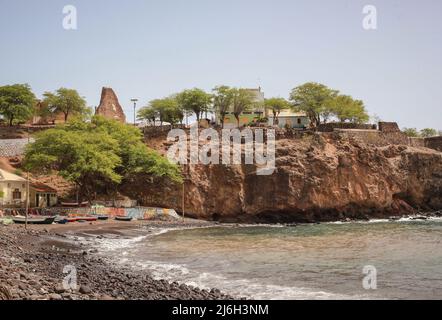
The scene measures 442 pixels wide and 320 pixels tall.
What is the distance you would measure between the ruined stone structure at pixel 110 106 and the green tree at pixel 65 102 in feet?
14.5

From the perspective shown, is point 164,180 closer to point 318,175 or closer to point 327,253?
point 318,175

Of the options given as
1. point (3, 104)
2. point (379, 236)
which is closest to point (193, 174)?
point (379, 236)

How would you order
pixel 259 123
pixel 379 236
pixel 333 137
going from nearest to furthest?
pixel 379 236 < pixel 333 137 < pixel 259 123

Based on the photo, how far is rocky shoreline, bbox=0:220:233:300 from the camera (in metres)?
15.2

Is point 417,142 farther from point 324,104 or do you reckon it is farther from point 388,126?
point 324,104

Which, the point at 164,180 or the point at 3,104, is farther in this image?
the point at 3,104

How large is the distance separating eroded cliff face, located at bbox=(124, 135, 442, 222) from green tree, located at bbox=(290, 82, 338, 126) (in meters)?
11.6

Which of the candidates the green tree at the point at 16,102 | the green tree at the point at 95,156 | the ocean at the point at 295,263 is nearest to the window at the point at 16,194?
the green tree at the point at 95,156

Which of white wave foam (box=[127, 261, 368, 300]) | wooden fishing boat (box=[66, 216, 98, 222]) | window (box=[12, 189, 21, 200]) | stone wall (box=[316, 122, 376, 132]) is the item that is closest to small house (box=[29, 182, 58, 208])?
window (box=[12, 189, 21, 200])

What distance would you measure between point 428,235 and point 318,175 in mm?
23581

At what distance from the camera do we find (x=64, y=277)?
757 inches

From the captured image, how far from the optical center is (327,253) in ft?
103

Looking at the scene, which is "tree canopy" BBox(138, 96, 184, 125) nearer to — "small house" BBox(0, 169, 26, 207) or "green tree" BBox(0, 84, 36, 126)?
"green tree" BBox(0, 84, 36, 126)

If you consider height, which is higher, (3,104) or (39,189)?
(3,104)
